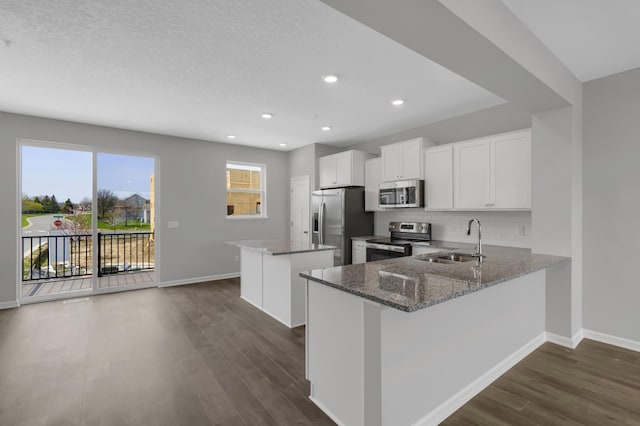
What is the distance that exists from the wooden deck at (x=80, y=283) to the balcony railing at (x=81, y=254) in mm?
89

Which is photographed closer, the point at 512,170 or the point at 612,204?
the point at 612,204

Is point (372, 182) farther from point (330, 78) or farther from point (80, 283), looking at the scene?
point (80, 283)

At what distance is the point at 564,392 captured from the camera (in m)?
2.22

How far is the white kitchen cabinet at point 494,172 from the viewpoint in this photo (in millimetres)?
3414

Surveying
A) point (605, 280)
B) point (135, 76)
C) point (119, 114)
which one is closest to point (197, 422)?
point (135, 76)

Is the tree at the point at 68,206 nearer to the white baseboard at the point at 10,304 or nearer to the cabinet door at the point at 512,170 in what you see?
the white baseboard at the point at 10,304

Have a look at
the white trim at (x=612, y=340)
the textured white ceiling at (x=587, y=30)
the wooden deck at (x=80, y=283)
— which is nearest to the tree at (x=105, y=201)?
the wooden deck at (x=80, y=283)

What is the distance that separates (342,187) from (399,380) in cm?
413

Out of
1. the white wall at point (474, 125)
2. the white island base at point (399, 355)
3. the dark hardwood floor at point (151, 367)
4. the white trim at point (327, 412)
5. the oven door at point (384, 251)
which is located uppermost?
the white wall at point (474, 125)

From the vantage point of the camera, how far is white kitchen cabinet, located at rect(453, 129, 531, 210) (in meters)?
3.41

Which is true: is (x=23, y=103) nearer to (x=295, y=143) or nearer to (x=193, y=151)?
(x=193, y=151)

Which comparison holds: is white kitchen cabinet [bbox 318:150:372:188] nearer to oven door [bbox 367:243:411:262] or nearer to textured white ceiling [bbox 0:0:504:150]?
textured white ceiling [bbox 0:0:504:150]

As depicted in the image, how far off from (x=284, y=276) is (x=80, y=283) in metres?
3.87

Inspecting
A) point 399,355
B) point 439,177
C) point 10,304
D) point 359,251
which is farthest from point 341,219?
point 10,304
